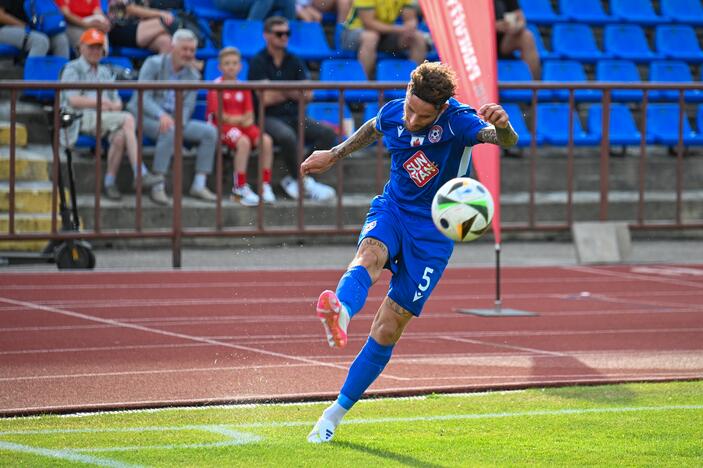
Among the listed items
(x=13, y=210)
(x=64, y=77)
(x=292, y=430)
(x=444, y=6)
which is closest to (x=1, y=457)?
(x=292, y=430)

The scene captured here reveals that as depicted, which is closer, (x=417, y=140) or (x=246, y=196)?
(x=417, y=140)

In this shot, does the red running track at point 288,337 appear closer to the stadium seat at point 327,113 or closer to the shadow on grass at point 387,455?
the shadow on grass at point 387,455

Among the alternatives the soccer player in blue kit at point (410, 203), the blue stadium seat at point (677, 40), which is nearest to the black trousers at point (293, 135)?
the soccer player in blue kit at point (410, 203)

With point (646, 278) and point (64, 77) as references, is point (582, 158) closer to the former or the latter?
point (646, 278)

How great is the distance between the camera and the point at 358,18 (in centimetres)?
1686

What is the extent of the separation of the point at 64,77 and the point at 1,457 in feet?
28.9

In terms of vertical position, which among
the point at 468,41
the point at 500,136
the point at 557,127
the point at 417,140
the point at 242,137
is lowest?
the point at 557,127

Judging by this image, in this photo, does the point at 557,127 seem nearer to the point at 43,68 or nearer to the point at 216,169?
the point at 216,169

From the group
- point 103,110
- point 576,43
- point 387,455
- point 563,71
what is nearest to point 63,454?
point 387,455

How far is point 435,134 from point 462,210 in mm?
710

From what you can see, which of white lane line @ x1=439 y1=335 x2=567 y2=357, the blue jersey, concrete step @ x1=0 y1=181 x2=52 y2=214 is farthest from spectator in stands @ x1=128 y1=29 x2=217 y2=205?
the blue jersey

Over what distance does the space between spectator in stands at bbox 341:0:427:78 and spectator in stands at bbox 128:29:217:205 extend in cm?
305

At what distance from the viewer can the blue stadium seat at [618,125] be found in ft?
56.5

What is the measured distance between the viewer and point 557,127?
1719 centimetres
